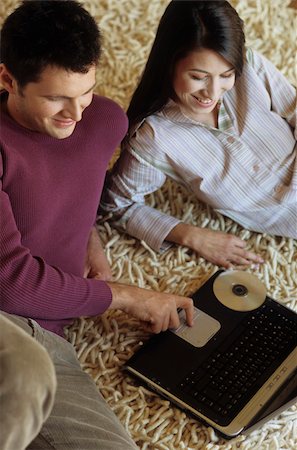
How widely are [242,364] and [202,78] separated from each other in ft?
1.80

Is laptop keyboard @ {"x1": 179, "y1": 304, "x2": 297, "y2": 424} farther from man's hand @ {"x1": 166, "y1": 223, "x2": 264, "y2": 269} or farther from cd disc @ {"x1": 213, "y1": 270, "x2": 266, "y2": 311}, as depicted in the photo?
Answer: man's hand @ {"x1": 166, "y1": 223, "x2": 264, "y2": 269}

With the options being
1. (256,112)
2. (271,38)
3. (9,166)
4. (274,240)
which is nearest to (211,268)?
(274,240)

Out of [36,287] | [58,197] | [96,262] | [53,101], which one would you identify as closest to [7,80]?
[53,101]

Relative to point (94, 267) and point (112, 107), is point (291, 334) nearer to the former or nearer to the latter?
point (94, 267)

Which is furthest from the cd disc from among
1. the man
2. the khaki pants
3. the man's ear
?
the man's ear

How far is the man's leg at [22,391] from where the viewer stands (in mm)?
706

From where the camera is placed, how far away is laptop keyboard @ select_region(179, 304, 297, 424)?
1.20 m

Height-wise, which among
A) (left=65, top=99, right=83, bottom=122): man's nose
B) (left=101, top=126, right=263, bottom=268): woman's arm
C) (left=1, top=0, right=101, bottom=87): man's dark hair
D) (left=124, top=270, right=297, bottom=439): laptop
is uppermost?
(left=1, top=0, right=101, bottom=87): man's dark hair

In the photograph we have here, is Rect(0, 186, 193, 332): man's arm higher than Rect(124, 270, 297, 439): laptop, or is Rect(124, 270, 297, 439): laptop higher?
Rect(0, 186, 193, 332): man's arm

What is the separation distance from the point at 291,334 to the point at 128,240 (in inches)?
17.0

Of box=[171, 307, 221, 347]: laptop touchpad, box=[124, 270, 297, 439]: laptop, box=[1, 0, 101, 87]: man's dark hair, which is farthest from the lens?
box=[171, 307, 221, 347]: laptop touchpad

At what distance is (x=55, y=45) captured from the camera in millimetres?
1008

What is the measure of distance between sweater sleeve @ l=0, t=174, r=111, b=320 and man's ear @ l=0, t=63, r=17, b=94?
0.17m

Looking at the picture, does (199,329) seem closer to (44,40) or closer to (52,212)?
(52,212)
